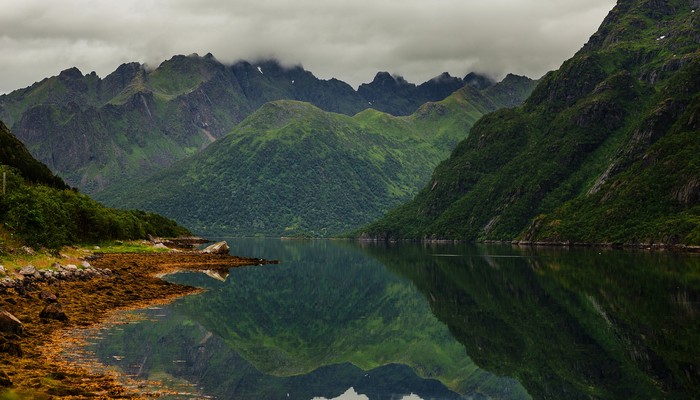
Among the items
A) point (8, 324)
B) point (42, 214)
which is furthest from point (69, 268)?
point (8, 324)

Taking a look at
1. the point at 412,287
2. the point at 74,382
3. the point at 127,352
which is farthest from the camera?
the point at 412,287

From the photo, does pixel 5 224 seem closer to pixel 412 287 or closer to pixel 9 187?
pixel 9 187

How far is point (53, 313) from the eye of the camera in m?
44.9

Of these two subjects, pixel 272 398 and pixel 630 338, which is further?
pixel 630 338

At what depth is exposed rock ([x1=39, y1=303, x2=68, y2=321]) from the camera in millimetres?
44500

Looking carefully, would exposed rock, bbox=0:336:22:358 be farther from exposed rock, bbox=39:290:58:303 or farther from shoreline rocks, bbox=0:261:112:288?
shoreline rocks, bbox=0:261:112:288

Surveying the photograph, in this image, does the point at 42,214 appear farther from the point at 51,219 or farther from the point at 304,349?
the point at 304,349

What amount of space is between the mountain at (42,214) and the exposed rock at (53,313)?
25641 millimetres

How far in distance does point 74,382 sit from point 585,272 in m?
83.2

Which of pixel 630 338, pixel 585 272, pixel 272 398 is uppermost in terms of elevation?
pixel 272 398

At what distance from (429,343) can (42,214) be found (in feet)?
198

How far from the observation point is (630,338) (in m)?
41.7

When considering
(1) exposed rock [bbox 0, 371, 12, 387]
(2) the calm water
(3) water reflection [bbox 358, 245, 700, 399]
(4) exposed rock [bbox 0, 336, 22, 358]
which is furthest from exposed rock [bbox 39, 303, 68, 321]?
(3) water reflection [bbox 358, 245, 700, 399]

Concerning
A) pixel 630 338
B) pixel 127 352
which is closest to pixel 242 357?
pixel 127 352
